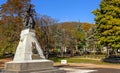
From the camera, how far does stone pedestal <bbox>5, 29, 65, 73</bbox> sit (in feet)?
63.0

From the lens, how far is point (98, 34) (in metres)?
41.7

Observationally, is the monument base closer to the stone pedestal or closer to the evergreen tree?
the stone pedestal

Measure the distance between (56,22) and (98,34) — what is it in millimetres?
19939

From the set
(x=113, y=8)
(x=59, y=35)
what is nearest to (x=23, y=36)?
(x=113, y=8)

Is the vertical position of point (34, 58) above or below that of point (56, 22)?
below

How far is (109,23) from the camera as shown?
38.2 m

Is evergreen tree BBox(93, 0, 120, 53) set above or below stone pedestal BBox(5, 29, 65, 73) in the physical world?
above

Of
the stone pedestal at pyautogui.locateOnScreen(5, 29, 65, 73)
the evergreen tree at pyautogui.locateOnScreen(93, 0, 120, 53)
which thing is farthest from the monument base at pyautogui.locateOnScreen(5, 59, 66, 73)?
the evergreen tree at pyautogui.locateOnScreen(93, 0, 120, 53)

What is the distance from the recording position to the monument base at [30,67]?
62.3 ft

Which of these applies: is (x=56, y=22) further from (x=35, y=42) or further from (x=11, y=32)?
(x=35, y=42)

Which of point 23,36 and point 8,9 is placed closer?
point 23,36

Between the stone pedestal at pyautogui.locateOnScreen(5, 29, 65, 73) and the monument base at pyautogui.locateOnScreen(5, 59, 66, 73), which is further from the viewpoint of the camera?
the stone pedestal at pyautogui.locateOnScreen(5, 29, 65, 73)

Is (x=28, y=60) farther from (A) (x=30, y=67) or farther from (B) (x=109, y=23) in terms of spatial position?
(B) (x=109, y=23)

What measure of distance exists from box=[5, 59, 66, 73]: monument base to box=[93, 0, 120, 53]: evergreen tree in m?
18.1
